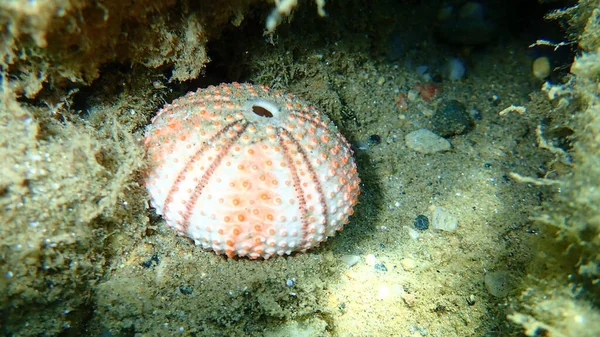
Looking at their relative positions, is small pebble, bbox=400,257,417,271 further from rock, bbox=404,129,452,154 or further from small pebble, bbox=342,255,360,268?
rock, bbox=404,129,452,154

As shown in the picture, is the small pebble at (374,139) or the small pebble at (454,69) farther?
the small pebble at (454,69)

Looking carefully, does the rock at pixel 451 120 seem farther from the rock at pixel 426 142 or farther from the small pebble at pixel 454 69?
the small pebble at pixel 454 69

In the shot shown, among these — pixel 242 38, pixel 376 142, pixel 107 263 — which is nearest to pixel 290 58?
pixel 242 38

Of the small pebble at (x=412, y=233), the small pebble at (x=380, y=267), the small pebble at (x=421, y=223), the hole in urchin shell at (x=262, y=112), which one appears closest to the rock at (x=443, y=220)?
the small pebble at (x=421, y=223)

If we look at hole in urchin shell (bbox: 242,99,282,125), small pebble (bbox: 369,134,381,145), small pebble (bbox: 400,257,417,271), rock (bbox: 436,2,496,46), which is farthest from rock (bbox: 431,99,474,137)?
hole in urchin shell (bbox: 242,99,282,125)

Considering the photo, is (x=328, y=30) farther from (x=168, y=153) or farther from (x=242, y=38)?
(x=168, y=153)

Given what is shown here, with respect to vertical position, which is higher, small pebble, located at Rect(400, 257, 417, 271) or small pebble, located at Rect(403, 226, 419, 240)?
small pebble, located at Rect(403, 226, 419, 240)
